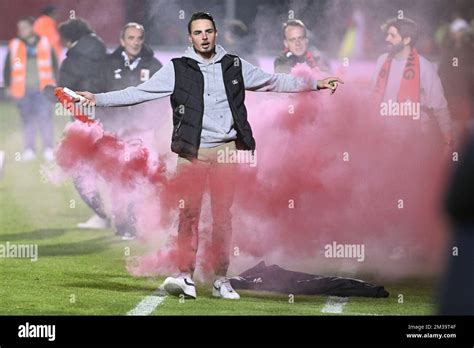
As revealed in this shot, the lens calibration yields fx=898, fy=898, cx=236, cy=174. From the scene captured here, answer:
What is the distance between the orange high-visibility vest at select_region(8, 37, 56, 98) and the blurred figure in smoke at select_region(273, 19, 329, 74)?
1207mm

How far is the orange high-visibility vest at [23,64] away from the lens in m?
4.73

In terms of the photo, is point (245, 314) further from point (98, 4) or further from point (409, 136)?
point (98, 4)

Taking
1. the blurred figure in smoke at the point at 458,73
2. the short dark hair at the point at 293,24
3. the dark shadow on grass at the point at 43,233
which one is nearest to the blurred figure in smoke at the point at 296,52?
the short dark hair at the point at 293,24

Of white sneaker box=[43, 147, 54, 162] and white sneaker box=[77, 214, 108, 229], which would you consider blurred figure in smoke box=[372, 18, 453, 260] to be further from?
white sneaker box=[43, 147, 54, 162]

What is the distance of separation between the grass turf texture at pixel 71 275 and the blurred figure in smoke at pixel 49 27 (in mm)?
412

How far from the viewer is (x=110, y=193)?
4879mm

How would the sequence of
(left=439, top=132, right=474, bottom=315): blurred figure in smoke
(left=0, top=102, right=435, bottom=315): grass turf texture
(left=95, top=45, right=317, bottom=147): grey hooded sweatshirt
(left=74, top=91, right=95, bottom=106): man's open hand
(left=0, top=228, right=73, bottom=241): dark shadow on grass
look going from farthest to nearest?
(left=0, top=228, right=73, bottom=241): dark shadow on grass → (left=0, top=102, right=435, bottom=315): grass turf texture → (left=95, top=45, right=317, bottom=147): grey hooded sweatshirt → (left=74, top=91, right=95, bottom=106): man's open hand → (left=439, top=132, right=474, bottom=315): blurred figure in smoke

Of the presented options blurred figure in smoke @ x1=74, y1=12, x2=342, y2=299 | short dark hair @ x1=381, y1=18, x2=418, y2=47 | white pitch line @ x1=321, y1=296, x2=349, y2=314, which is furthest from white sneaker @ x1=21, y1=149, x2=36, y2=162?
short dark hair @ x1=381, y1=18, x2=418, y2=47

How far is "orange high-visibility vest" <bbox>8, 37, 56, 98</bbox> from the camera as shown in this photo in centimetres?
473

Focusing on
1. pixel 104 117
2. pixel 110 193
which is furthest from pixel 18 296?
pixel 104 117

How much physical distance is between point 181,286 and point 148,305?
0.64 ft
